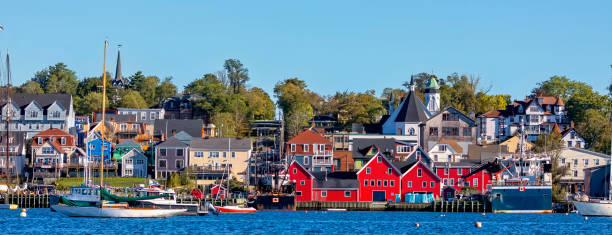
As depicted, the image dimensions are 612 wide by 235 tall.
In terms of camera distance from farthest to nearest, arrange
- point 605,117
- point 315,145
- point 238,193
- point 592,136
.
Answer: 1. point 605,117
2. point 592,136
3. point 315,145
4. point 238,193

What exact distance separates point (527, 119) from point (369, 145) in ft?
120

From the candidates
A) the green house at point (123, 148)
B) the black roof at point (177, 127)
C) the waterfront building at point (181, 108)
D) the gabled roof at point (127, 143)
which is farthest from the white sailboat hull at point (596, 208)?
the waterfront building at point (181, 108)

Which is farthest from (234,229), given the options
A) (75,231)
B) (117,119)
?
(117,119)

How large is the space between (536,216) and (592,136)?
50.9m

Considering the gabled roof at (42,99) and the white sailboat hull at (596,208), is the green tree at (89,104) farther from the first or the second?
the white sailboat hull at (596,208)

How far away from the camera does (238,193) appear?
11325 centimetres

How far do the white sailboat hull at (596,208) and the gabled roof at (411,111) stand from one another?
1724 inches

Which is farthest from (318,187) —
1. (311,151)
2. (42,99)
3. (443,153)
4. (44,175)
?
(42,99)

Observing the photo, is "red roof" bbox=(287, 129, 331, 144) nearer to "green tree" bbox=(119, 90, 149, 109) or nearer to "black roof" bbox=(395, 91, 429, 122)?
"black roof" bbox=(395, 91, 429, 122)

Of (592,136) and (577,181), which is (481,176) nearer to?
(577,181)

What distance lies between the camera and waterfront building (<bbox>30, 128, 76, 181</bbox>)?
126 metres

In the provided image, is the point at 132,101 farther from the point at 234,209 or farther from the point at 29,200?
the point at 234,209

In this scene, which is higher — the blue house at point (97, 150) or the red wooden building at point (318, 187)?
the blue house at point (97, 150)

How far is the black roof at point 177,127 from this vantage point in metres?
144
